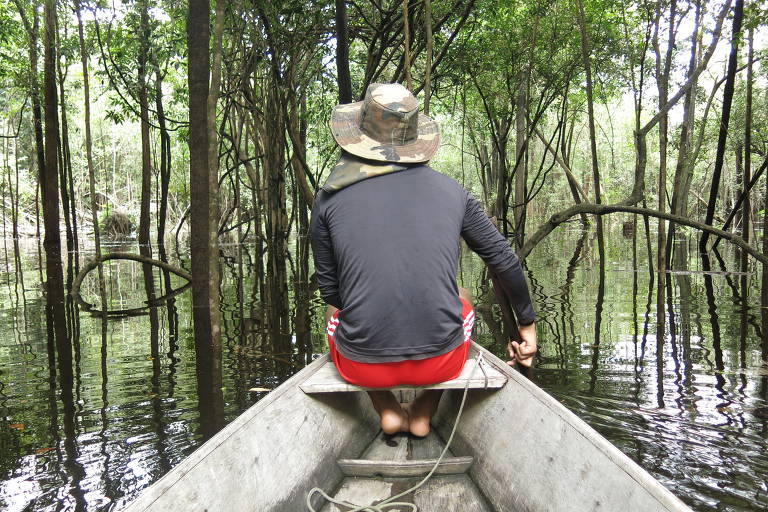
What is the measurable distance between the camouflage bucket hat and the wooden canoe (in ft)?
2.92

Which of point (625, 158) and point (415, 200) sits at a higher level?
point (625, 158)

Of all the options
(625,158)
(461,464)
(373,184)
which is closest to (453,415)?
(461,464)

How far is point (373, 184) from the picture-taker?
7.70 ft

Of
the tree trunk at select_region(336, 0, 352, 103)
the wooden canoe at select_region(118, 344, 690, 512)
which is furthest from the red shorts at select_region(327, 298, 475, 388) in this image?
the tree trunk at select_region(336, 0, 352, 103)

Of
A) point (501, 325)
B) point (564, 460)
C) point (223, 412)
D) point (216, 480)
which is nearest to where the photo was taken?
point (216, 480)

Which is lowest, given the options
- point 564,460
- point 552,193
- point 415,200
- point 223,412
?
point 223,412

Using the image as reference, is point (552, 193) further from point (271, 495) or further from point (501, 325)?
point (271, 495)

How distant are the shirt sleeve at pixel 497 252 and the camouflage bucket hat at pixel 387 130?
301 mm

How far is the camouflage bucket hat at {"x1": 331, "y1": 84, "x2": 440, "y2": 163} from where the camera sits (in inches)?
94.7

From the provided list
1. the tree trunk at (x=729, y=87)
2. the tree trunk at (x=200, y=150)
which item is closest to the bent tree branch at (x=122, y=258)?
the tree trunk at (x=200, y=150)

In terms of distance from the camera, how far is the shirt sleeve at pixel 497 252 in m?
2.58

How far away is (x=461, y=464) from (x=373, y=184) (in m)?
1.07

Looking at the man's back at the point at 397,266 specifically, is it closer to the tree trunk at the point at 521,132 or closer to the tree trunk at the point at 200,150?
the tree trunk at the point at 200,150

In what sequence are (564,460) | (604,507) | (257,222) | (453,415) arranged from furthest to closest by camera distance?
(257,222) < (453,415) < (564,460) < (604,507)
